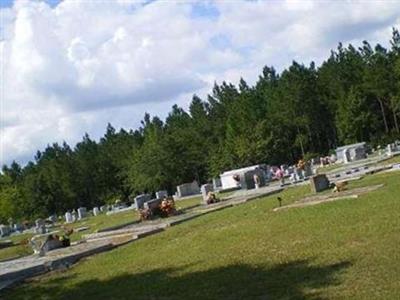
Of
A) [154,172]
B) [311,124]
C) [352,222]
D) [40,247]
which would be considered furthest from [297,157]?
[352,222]

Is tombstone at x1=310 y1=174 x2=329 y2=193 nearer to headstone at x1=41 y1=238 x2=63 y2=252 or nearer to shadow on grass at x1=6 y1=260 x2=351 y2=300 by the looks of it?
headstone at x1=41 y1=238 x2=63 y2=252

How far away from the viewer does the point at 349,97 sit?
77.6m

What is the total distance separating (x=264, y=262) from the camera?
13.7m

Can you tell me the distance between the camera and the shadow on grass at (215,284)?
36.0 feet

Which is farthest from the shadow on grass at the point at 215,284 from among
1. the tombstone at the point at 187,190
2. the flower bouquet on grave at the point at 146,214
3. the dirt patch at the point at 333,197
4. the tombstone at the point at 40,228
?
the tombstone at the point at 187,190

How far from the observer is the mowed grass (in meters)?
10.9

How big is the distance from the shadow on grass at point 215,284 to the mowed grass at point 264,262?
0.8 inches

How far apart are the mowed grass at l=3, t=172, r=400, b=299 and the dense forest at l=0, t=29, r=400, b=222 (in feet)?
172

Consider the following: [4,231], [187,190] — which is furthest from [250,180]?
[4,231]

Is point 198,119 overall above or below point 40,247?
above

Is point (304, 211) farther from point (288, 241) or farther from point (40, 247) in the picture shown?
point (40, 247)

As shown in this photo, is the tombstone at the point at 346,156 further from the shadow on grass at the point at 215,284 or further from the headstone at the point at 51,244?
the shadow on grass at the point at 215,284

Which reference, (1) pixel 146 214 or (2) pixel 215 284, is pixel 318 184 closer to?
(1) pixel 146 214

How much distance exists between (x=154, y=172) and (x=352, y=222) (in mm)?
63974
